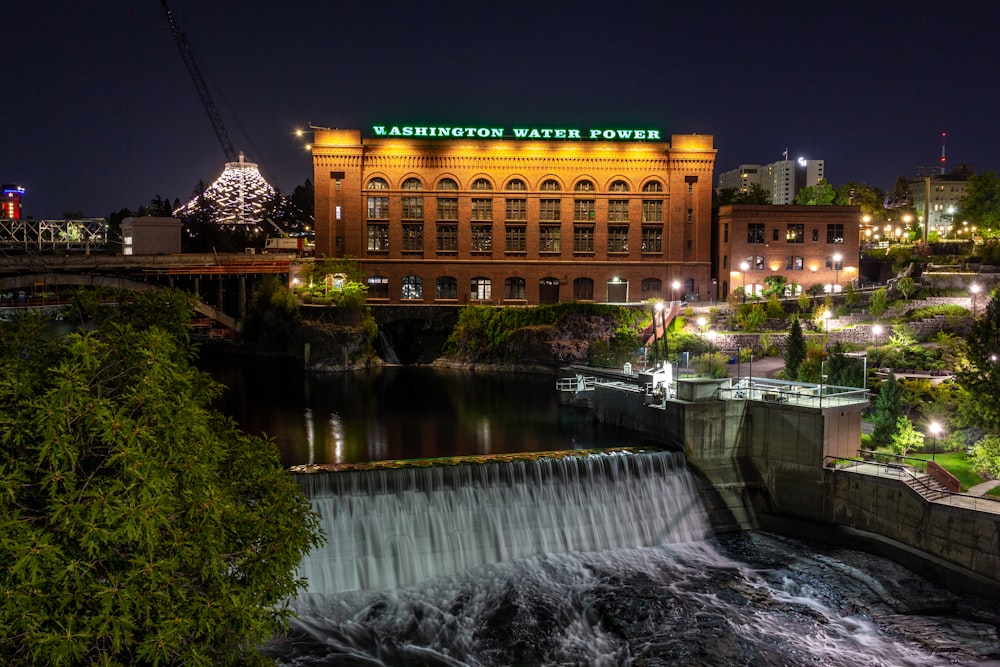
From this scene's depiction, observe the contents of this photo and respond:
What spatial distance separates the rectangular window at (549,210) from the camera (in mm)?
74125

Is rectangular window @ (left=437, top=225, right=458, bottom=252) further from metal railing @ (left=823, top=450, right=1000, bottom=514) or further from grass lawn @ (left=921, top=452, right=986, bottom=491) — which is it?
grass lawn @ (left=921, top=452, right=986, bottom=491)

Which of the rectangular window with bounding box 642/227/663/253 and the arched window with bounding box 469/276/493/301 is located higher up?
the rectangular window with bounding box 642/227/663/253

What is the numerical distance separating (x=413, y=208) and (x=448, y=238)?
4475mm

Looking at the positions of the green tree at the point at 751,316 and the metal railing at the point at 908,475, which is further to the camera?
the green tree at the point at 751,316

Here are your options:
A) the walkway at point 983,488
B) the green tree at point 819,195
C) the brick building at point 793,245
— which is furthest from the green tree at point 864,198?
the walkway at point 983,488

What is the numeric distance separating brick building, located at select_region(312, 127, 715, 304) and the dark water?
43087 mm

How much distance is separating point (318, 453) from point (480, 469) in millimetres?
9308

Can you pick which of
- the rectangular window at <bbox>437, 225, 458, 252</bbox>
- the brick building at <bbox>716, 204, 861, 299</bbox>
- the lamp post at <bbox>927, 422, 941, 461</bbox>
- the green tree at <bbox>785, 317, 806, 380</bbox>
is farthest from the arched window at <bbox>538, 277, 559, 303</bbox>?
A: the lamp post at <bbox>927, 422, 941, 461</bbox>

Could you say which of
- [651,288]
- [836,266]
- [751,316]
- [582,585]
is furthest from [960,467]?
[836,266]

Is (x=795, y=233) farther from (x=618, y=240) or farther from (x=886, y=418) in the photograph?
(x=886, y=418)

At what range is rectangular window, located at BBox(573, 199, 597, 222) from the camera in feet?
244

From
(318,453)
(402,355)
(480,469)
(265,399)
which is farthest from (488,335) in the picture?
(480,469)

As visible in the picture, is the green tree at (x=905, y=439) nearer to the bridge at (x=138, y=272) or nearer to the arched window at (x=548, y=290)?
the arched window at (x=548, y=290)

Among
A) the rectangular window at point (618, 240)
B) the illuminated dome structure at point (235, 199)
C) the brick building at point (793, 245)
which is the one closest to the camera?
the rectangular window at point (618, 240)
